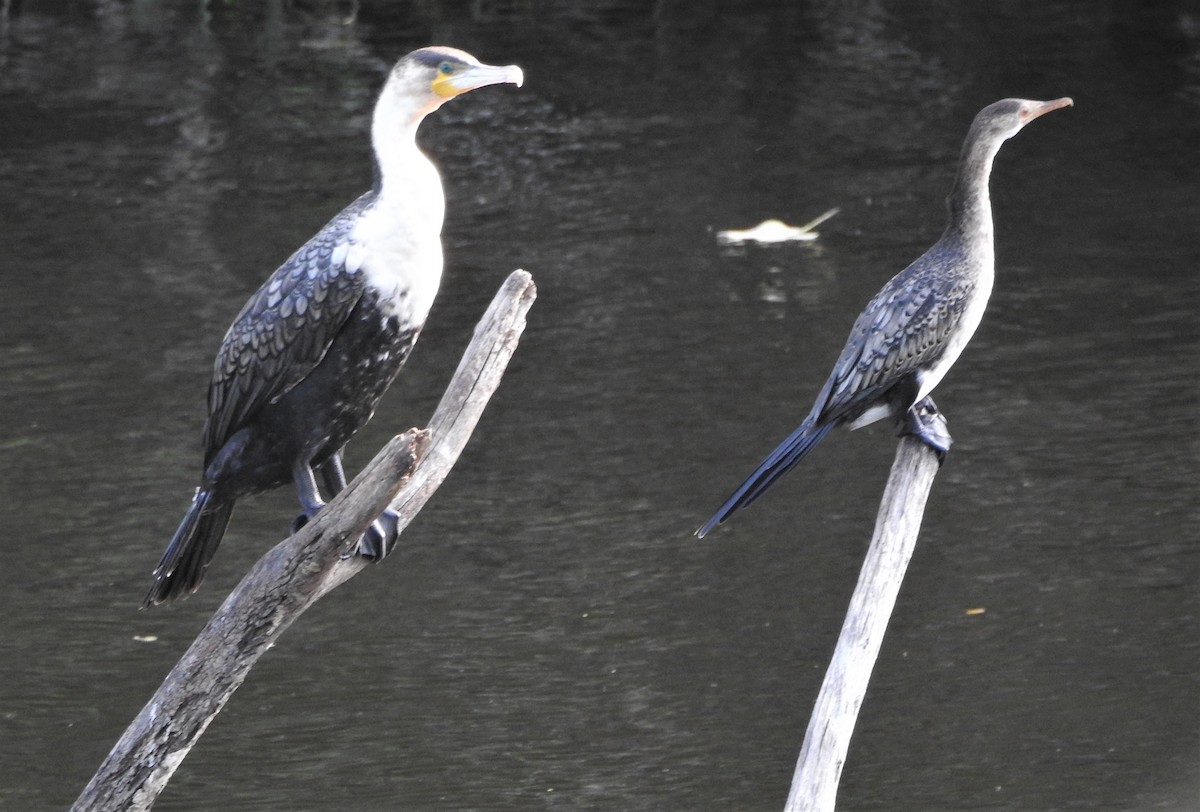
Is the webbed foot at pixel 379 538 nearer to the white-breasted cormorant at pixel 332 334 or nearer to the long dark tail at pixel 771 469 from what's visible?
the white-breasted cormorant at pixel 332 334

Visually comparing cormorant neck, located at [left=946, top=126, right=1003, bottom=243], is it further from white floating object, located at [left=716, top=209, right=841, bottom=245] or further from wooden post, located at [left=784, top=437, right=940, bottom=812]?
white floating object, located at [left=716, top=209, right=841, bottom=245]

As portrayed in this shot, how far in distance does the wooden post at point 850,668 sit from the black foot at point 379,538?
937 millimetres

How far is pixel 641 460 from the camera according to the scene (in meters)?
6.94

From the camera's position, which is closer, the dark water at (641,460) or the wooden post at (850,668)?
the wooden post at (850,668)

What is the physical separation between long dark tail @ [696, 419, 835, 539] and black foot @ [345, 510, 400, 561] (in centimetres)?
64

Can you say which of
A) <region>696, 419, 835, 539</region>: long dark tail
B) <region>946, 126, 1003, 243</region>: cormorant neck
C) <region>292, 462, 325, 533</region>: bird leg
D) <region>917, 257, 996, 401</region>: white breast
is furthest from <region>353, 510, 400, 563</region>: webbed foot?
<region>946, 126, 1003, 243</region>: cormorant neck

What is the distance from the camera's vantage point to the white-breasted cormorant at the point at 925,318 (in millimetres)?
4219

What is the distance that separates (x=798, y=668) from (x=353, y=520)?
8.60 feet

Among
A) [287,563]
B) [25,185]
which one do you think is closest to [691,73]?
[25,185]

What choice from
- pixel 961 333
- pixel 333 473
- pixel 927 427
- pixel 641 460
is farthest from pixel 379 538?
pixel 641 460

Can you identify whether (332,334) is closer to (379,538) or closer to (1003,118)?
(379,538)

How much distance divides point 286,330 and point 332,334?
0.10 m

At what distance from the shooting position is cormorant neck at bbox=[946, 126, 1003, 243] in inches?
171

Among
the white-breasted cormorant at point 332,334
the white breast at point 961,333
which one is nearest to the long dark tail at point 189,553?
the white-breasted cormorant at point 332,334
